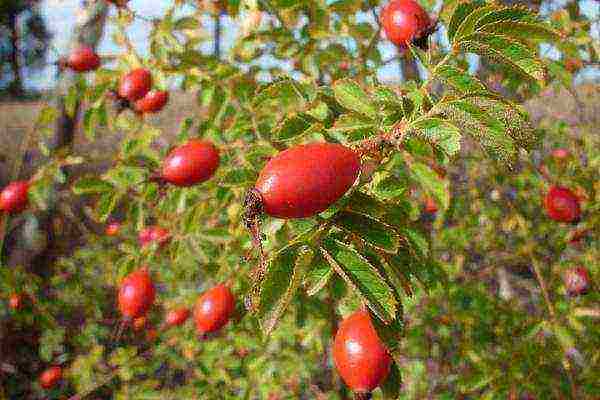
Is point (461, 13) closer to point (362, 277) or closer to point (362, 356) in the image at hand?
point (362, 277)

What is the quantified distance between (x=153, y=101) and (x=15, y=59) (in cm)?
2046

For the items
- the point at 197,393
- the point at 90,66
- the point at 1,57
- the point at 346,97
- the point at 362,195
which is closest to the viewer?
the point at 362,195

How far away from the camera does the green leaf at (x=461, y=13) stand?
2.53 feet

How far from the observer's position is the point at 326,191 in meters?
0.65

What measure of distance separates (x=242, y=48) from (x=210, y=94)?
0.27 metres

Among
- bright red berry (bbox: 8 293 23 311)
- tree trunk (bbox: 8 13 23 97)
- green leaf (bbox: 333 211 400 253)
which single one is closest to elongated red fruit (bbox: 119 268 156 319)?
green leaf (bbox: 333 211 400 253)

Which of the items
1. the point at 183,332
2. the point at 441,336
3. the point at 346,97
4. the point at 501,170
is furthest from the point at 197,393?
the point at 346,97

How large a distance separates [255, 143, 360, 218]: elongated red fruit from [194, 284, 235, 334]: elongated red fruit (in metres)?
0.74

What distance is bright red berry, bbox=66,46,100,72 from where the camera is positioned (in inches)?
81.4

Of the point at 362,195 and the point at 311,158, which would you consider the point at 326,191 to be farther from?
the point at 362,195

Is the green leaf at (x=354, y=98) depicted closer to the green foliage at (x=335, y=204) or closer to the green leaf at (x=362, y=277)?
the green foliage at (x=335, y=204)

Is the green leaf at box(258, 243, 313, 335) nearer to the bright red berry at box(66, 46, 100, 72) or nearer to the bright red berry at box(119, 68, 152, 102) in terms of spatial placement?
the bright red berry at box(119, 68, 152, 102)

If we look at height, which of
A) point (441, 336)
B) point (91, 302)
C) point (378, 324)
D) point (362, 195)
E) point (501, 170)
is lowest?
point (91, 302)

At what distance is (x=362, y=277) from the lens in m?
0.69
